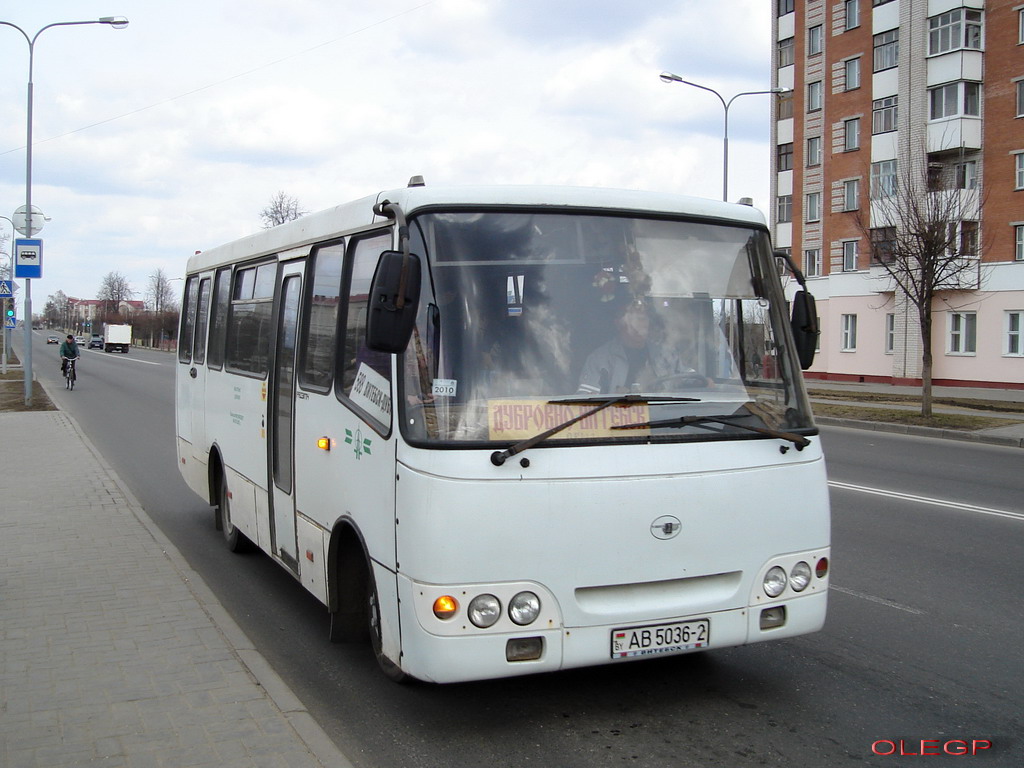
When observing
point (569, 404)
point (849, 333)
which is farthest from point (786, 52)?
point (569, 404)

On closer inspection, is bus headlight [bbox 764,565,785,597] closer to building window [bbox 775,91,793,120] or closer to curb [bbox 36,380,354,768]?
curb [bbox 36,380,354,768]

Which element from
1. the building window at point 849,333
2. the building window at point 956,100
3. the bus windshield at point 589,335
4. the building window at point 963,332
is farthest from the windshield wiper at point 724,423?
the building window at point 849,333

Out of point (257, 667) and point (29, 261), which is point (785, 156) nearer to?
point (29, 261)

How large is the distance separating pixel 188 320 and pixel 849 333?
38979 mm

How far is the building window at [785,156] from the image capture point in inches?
2018

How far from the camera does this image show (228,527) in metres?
8.60

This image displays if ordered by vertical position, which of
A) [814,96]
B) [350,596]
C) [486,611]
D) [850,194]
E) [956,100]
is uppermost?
[814,96]

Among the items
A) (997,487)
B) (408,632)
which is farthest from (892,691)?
(997,487)

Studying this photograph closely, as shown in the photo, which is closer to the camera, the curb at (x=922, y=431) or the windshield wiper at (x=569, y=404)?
the windshield wiper at (x=569, y=404)

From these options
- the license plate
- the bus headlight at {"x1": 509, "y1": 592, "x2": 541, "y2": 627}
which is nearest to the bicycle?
the bus headlight at {"x1": 509, "y1": 592, "x2": 541, "y2": 627}

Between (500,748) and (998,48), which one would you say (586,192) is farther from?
(998,48)

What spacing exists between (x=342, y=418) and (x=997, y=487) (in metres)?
10.1

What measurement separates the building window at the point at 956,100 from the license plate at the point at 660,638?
39.4 metres

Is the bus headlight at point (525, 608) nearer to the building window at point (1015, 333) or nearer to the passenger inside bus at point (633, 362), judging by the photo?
the passenger inside bus at point (633, 362)
